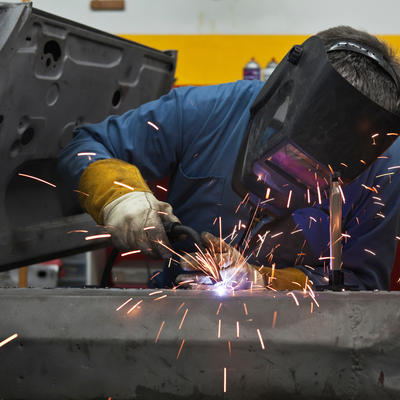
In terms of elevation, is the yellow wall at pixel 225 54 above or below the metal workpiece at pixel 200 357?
above

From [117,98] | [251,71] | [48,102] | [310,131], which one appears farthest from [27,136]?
[251,71]

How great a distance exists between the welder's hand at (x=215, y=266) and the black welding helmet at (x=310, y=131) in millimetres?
201

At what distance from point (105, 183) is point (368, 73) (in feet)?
2.68

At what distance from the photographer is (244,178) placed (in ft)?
4.25

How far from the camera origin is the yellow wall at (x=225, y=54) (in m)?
3.52

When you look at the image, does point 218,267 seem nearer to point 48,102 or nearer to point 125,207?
point 125,207

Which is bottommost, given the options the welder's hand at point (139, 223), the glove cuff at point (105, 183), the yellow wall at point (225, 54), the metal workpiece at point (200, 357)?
the metal workpiece at point (200, 357)

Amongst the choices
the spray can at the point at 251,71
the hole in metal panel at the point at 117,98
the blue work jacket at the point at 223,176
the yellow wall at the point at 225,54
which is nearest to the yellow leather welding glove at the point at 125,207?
the blue work jacket at the point at 223,176

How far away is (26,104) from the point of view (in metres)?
1.43

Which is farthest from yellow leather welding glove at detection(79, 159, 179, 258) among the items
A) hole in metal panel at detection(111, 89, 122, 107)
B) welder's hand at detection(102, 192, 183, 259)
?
hole in metal panel at detection(111, 89, 122, 107)

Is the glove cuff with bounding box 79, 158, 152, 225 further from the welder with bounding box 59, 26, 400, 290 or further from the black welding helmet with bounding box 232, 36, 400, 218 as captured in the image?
the black welding helmet with bounding box 232, 36, 400, 218

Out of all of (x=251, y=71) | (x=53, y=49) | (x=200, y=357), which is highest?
(x=251, y=71)

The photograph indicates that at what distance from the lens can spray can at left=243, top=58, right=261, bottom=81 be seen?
3287 mm

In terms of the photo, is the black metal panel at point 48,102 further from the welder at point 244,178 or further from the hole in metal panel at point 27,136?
the welder at point 244,178
